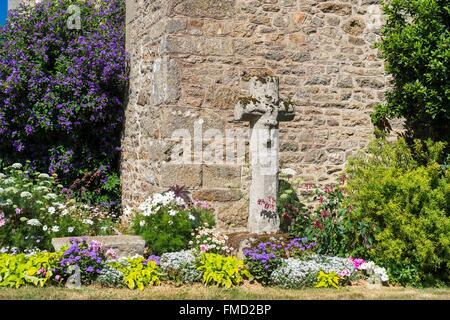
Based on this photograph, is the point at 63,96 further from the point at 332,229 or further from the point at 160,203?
the point at 332,229

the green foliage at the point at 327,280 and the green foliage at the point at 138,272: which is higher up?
the green foliage at the point at 138,272

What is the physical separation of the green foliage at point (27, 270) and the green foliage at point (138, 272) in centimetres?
60

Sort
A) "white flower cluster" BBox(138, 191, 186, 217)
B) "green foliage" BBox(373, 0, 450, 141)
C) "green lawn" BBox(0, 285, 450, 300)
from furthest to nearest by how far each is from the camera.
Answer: "green foliage" BBox(373, 0, 450, 141)
"white flower cluster" BBox(138, 191, 186, 217)
"green lawn" BBox(0, 285, 450, 300)

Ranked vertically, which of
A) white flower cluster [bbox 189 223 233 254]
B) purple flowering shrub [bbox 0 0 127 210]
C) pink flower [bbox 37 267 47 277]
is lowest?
pink flower [bbox 37 267 47 277]

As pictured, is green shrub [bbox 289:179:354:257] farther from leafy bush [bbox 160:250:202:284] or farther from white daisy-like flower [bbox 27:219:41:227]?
white daisy-like flower [bbox 27:219:41:227]

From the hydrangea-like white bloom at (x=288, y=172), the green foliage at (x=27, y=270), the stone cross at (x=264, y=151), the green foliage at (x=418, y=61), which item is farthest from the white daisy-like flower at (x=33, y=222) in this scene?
the green foliage at (x=418, y=61)

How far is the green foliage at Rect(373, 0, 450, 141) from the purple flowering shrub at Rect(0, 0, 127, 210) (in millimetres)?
4193

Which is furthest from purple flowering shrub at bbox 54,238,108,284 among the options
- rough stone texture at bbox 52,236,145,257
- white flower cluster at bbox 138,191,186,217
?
white flower cluster at bbox 138,191,186,217

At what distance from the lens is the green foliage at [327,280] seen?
5.66 meters

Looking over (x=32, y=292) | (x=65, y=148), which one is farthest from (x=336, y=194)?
(x=65, y=148)

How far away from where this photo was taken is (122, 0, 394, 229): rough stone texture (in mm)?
7359

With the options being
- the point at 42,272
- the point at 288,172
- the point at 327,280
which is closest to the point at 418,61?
the point at 288,172

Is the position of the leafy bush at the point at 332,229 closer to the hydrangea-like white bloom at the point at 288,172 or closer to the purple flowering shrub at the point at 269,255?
the purple flowering shrub at the point at 269,255

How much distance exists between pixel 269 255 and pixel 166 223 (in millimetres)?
1285
